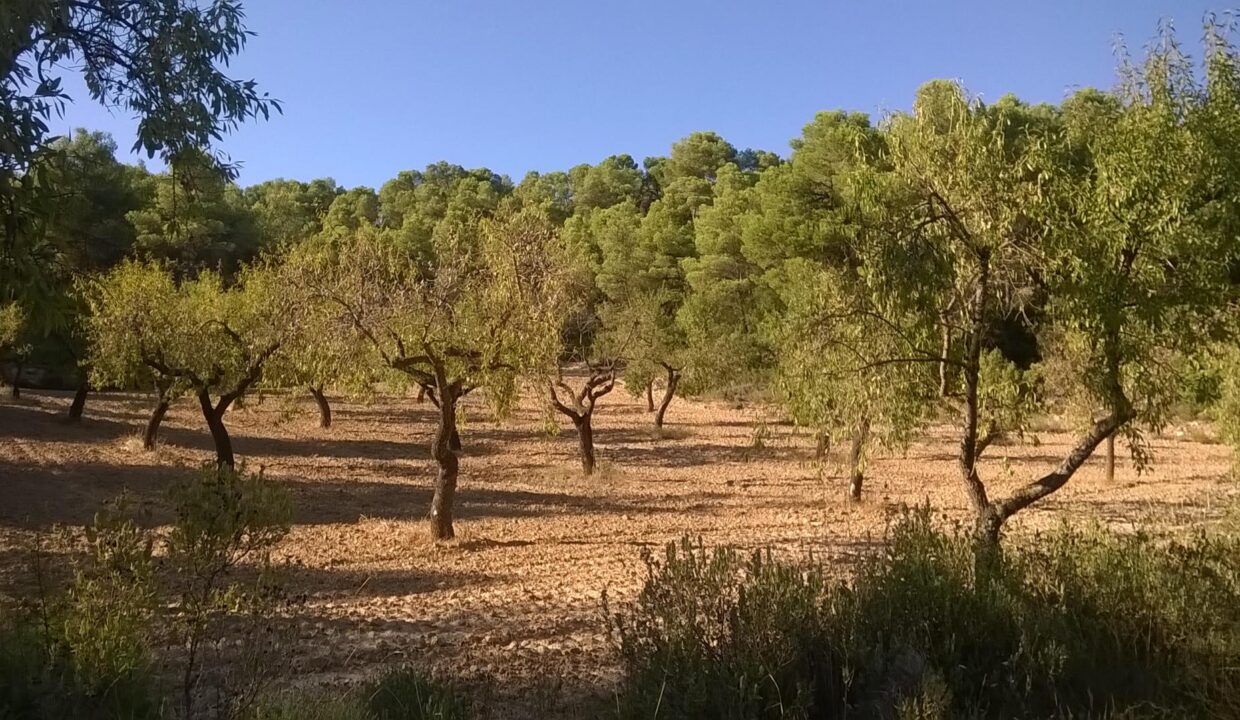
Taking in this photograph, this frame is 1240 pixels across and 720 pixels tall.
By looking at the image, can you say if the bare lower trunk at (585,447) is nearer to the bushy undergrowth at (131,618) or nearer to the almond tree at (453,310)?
the almond tree at (453,310)

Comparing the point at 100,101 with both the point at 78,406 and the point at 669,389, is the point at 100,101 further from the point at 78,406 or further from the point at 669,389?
the point at 669,389

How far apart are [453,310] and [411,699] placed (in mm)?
9641

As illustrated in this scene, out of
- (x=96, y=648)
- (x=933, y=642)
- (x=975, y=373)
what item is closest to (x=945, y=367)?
(x=975, y=373)

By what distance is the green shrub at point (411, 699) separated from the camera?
169 inches

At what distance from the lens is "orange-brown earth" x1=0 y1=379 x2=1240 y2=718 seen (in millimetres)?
7852

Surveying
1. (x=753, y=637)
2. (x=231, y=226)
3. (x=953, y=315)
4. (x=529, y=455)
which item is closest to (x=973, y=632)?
(x=753, y=637)

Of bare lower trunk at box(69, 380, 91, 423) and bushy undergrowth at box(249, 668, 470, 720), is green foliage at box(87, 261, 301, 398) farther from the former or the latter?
bushy undergrowth at box(249, 668, 470, 720)

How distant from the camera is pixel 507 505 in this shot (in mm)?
17984

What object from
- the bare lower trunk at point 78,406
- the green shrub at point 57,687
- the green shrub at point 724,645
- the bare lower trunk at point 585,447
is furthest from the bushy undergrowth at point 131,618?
the bare lower trunk at point 78,406

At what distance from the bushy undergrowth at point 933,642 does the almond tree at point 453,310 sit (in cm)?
912

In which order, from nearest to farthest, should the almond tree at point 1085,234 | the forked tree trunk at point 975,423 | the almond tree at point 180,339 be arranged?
the almond tree at point 1085,234
the forked tree trunk at point 975,423
the almond tree at point 180,339

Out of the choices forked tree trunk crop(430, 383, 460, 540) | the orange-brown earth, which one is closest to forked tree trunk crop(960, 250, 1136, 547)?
the orange-brown earth

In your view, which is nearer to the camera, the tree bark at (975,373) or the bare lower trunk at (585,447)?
the tree bark at (975,373)

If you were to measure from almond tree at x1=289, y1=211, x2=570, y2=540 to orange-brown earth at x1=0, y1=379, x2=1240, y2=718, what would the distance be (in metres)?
2.18
